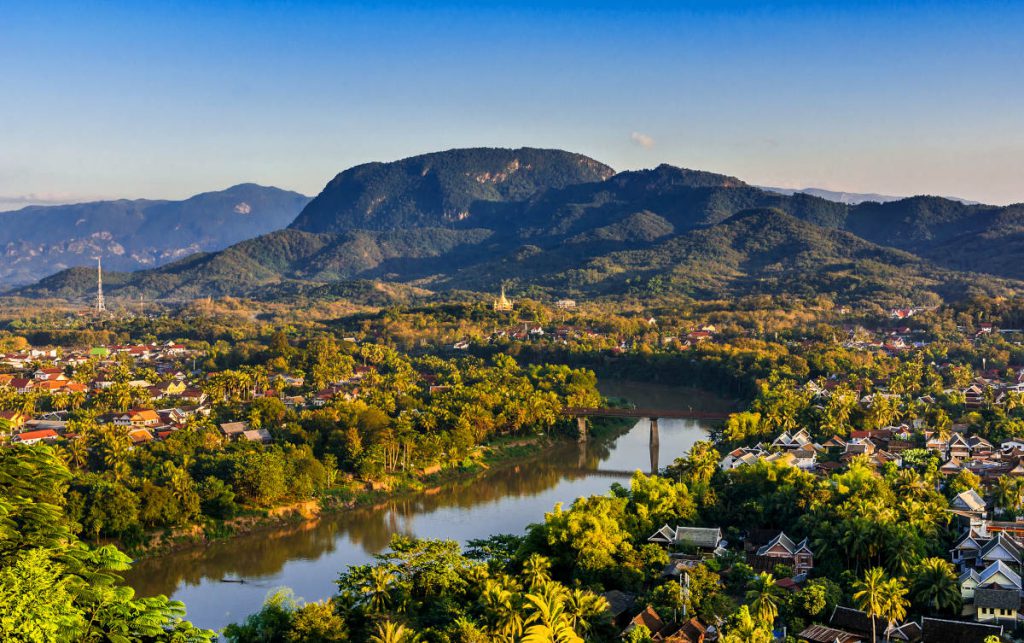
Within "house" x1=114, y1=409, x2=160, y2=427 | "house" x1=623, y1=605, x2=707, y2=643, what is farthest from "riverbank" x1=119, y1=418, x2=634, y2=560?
"house" x1=623, y1=605, x2=707, y2=643

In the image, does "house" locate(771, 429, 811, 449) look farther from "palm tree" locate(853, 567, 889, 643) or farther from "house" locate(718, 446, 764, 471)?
"palm tree" locate(853, 567, 889, 643)

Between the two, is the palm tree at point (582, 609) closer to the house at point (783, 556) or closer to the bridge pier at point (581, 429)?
the house at point (783, 556)

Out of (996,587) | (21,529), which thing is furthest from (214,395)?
(996,587)

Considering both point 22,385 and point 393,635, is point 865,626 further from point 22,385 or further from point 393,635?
point 22,385

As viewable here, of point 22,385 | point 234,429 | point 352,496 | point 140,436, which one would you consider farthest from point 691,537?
point 22,385

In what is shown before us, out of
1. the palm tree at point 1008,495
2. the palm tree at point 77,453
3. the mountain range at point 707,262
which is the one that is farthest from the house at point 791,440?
the mountain range at point 707,262

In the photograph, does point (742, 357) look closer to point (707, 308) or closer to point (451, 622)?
point (707, 308)
